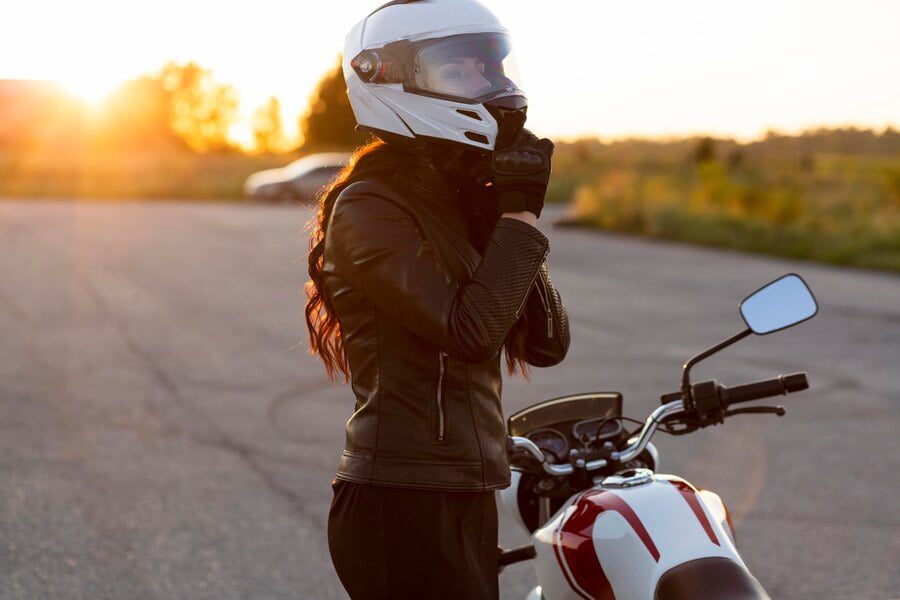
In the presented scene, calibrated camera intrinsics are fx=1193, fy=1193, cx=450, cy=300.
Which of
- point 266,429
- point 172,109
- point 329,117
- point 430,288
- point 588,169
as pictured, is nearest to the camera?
point 430,288

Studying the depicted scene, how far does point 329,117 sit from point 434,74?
6433 cm

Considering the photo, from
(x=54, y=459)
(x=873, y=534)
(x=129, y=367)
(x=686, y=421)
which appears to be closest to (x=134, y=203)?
(x=129, y=367)

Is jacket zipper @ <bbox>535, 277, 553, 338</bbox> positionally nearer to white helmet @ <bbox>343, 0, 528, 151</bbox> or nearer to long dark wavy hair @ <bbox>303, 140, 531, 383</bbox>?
long dark wavy hair @ <bbox>303, 140, 531, 383</bbox>

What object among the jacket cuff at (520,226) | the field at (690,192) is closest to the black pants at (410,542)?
the jacket cuff at (520,226)

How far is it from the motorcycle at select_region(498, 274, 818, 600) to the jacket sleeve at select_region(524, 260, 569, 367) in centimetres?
19

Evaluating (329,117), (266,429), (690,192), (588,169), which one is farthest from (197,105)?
(266,429)

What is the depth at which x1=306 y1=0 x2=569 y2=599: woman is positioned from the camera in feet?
7.20

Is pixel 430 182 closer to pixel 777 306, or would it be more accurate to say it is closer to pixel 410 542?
pixel 410 542

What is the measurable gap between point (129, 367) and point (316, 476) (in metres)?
3.39

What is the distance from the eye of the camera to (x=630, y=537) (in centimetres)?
220

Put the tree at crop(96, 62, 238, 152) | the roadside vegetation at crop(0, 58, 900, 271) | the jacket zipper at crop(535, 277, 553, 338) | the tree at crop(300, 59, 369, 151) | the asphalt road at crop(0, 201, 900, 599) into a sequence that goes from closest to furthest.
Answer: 1. the jacket zipper at crop(535, 277, 553, 338)
2. the asphalt road at crop(0, 201, 900, 599)
3. the roadside vegetation at crop(0, 58, 900, 271)
4. the tree at crop(300, 59, 369, 151)
5. the tree at crop(96, 62, 238, 152)

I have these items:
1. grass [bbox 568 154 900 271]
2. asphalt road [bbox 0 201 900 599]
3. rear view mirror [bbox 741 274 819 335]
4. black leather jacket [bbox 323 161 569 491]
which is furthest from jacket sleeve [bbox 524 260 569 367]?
grass [bbox 568 154 900 271]

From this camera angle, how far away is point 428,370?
2.28m

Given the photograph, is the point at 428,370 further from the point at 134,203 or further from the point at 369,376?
the point at 134,203
